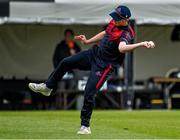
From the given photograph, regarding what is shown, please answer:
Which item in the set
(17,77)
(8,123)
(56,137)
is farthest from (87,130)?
(17,77)

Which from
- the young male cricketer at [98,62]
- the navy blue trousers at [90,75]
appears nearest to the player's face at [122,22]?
the young male cricketer at [98,62]

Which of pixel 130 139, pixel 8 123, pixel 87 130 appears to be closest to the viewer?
pixel 130 139

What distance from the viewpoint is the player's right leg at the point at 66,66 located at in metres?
12.1

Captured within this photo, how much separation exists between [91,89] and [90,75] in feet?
0.86

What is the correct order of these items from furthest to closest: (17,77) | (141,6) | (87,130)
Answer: (17,77), (141,6), (87,130)

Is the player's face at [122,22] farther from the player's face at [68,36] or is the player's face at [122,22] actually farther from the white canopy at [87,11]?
the player's face at [68,36]

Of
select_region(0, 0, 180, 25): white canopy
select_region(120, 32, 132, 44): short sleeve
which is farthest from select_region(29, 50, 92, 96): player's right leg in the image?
select_region(0, 0, 180, 25): white canopy

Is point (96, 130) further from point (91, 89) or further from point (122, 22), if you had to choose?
point (122, 22)

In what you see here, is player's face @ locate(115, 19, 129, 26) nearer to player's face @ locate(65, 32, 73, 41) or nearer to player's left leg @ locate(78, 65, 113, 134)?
player's left leg @ locate(78, 65, 113, 134)

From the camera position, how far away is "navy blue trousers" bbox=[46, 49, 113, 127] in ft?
39.2

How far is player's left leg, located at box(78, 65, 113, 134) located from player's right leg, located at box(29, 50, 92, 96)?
0.62ft

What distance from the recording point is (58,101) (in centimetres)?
2388

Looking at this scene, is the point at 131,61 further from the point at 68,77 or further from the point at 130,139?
the point at 130,139

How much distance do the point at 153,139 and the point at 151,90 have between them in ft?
42.7
